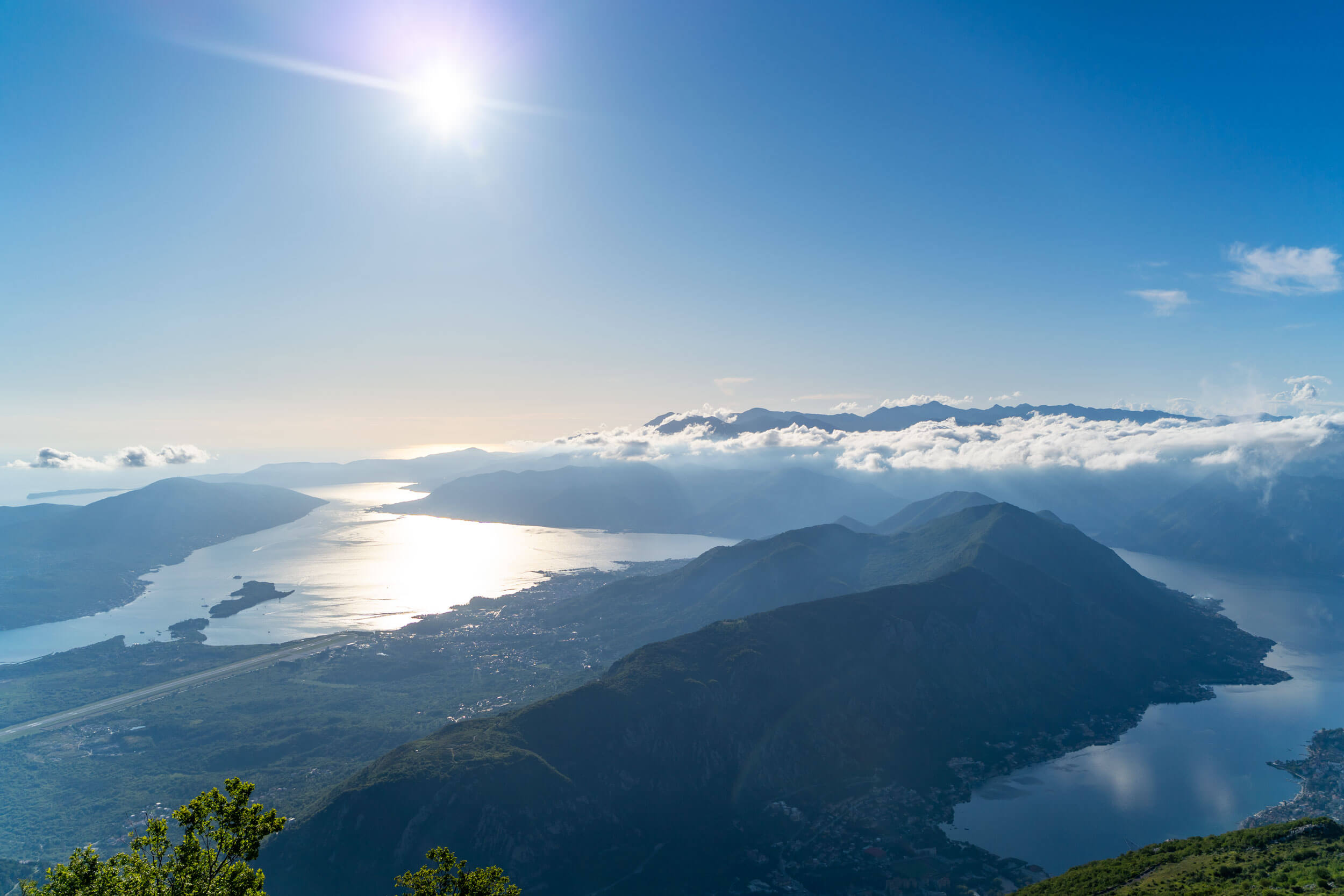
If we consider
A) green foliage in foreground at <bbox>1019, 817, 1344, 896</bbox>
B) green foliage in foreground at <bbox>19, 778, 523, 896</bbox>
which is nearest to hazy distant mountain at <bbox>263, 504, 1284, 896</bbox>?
green foliage in foreground at <bbox>1019, 817, 1344, 896</bbox>

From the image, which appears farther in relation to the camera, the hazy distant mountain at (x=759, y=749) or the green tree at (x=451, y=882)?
the hazy distant mountain at (x=759, y=749)

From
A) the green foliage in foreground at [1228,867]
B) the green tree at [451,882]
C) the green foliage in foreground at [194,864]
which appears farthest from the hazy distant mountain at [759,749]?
the green foliage in foreground at [194,864]

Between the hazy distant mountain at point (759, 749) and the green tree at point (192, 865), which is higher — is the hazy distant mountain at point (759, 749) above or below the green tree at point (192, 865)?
below

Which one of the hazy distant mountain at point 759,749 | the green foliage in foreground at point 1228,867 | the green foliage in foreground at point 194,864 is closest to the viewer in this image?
the green foliage in foreground at point 194,864

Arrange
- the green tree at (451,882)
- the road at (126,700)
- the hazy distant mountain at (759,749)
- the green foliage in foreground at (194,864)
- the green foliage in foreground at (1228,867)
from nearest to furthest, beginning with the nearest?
the green foliage in foreground at (194,864) → the green tree at (451,882) → the green foliage in foreground at (1228,867) → the hazy distant mountain at (759,749) → the road at (126,700)

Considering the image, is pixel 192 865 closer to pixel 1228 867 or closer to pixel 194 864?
pixel 194 864

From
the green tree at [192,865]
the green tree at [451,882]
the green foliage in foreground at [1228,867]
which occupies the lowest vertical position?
the green foliage in foreground at [1228,867]

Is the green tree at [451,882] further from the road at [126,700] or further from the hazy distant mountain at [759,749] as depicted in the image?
the road at [126,700]

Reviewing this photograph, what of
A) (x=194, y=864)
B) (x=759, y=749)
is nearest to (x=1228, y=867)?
(x=759, y=749)
